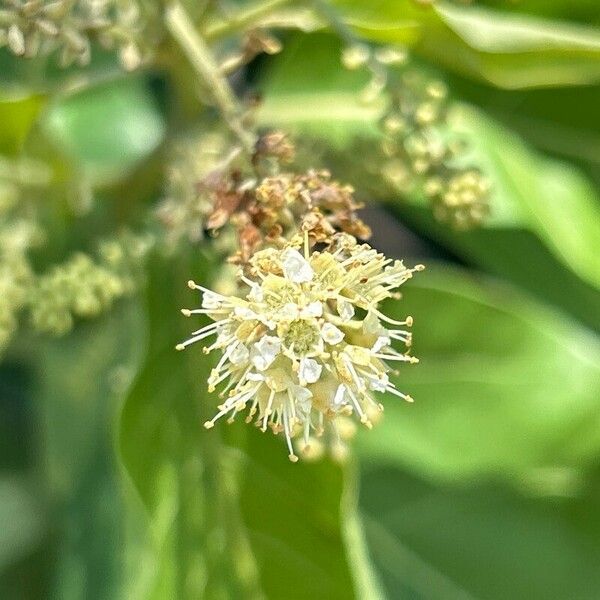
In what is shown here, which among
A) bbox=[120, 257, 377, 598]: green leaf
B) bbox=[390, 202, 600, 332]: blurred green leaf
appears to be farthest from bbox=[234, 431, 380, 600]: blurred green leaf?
bbox=[390, 202, 600, 332]: blurred green leaf

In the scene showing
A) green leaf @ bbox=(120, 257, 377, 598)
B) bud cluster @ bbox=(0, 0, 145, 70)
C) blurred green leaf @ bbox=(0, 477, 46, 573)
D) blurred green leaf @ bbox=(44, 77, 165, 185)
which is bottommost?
blurred green leaf @ bbox=(0, 477, 46, 573)

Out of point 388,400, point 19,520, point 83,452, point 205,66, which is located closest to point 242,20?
point 205,66

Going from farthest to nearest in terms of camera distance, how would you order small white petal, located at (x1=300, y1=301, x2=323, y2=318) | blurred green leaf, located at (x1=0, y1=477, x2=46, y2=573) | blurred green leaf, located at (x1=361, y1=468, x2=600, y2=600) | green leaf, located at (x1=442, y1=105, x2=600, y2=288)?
blurred green leaf, located at (x1=0, y1=477, x2=46, y2=573)
blurred green leaf, located at (x1=361, y1=468, x2=600, y2=600)
green leaf, located at (x1=442, y1=105, x2=600, y2=288)
small white petal, located at (x1=300, y1=301, x2=323, y2=318)

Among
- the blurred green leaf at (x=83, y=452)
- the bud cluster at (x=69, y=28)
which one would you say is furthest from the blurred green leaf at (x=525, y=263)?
the bud cluster at (x=69, y=28)

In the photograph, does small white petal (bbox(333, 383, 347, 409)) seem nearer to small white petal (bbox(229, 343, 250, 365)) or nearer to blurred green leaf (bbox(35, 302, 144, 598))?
small white petal (bbox(229, 343, 250, 365))

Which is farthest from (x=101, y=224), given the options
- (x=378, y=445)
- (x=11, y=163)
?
(x=378, y=445)

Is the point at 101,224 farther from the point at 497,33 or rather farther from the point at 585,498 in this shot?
the point at 585,498
